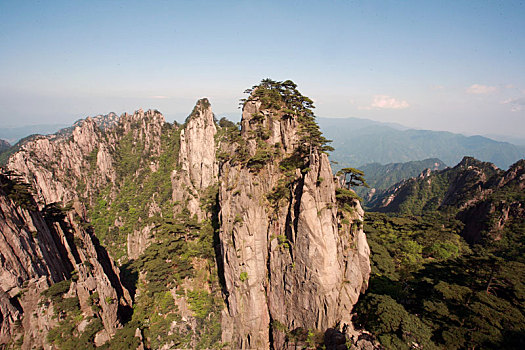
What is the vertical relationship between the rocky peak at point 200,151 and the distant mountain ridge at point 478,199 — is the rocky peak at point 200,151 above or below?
above

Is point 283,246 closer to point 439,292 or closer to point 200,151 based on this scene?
point 439,292

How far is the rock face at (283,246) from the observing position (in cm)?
2636

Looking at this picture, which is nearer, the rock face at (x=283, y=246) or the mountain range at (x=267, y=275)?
the mountain range at (x=267, y=275)

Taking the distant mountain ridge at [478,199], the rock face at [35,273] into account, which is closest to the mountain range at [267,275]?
the rock face at [35,273]

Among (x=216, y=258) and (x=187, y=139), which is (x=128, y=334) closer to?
(x=216, y=258)

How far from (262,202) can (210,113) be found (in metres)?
51.2

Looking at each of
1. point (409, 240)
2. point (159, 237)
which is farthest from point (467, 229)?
point (159, 237)

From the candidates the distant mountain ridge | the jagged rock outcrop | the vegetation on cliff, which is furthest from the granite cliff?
the distant mountain ridge

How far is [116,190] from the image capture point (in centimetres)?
8138

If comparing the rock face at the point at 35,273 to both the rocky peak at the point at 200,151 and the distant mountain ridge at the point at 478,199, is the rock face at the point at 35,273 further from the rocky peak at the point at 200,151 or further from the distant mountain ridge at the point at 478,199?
the distant mountain ridge at the point at 478,199

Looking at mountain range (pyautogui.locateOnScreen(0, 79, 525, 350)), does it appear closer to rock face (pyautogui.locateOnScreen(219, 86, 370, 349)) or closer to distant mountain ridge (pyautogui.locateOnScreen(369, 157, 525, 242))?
rock face (pyautogui.locateOnScreen(219, 86, 370, 349))

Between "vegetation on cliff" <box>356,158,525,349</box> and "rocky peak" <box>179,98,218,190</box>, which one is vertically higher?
"rocky peak" <box>179,98,218,190</box>

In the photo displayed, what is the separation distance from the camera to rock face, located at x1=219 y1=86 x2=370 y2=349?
26359 mm

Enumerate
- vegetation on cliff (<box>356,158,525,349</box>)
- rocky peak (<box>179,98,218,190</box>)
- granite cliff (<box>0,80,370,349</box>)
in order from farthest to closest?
rocky peak (<box>179,98,218,190</box>)
granite cliff (<box>0,80,370,349</box>)
vegetation on cliff (<box>356,158,525,349</box>)
